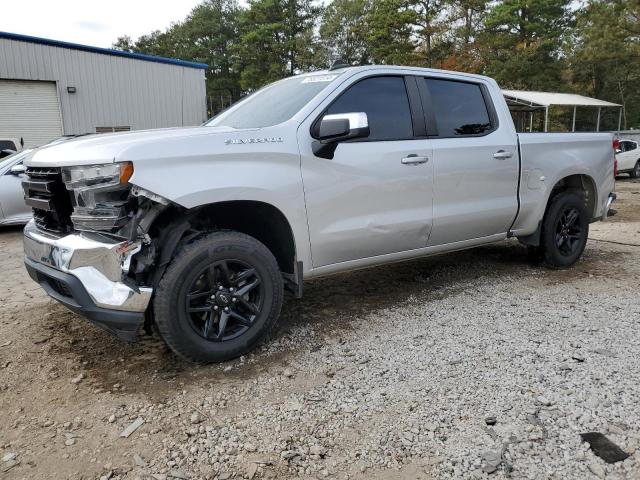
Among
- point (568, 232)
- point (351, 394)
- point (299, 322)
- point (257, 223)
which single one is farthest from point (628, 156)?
point (351, 394)

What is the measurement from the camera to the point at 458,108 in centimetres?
450

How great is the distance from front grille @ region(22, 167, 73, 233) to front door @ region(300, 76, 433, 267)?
60.3 inches

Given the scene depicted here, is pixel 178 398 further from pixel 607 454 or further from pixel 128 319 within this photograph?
pixel 607 454

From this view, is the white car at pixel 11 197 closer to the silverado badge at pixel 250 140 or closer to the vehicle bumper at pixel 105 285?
the vehicle bumper at pixel 105 285

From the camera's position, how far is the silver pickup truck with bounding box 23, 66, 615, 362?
2873 mm

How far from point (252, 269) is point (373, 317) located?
129 cm

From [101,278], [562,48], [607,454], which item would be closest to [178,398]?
[101,278]

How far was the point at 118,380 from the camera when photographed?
3092mm

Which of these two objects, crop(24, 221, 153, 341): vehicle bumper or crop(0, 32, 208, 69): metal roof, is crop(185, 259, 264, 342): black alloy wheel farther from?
crop(0, 32, 208, 69): metal roof

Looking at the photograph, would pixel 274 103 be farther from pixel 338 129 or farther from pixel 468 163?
pixel 468 163

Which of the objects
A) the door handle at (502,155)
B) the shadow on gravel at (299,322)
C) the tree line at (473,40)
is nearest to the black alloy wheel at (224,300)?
the shadow on gravel at (299,322)

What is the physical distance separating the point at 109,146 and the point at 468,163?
113 inches

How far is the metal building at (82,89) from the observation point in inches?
690

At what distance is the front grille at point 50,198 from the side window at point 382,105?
190 cm
